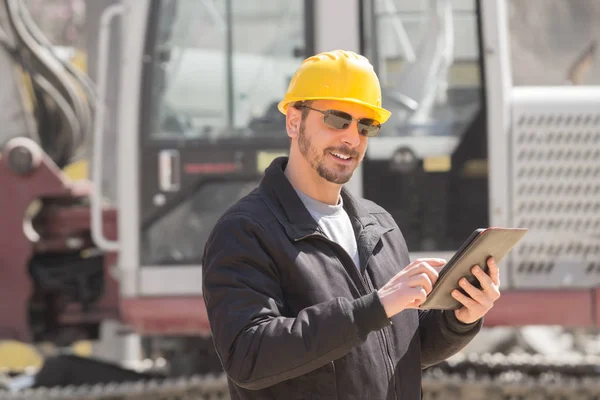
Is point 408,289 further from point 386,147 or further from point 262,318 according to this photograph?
point 386,147

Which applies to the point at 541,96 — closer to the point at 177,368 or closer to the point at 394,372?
the point at 177,368

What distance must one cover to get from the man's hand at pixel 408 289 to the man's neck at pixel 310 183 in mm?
334

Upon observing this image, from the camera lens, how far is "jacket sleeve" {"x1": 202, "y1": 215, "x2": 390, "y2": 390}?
2334 millimetres

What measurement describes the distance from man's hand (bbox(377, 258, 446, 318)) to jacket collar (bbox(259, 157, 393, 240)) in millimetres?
253

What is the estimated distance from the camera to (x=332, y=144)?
102 inches

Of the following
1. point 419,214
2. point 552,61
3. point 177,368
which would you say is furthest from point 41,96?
point 552,61

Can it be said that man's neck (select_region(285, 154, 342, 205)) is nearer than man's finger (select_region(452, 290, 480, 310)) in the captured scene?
No

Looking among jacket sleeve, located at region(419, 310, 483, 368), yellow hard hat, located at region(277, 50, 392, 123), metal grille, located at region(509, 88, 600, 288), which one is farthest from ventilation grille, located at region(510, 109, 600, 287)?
yellow hard hat, located at region(277, 50, 392, 123)

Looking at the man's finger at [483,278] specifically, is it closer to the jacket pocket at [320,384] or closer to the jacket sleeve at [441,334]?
the jacket sleeve at [441,334]

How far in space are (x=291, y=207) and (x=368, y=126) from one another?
0.28 m

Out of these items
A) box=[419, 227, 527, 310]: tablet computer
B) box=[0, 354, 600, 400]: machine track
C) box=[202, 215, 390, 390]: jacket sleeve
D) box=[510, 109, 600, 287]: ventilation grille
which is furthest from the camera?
box=[0, 354, 600, 400]: machine track

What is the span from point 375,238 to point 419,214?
2.99 m

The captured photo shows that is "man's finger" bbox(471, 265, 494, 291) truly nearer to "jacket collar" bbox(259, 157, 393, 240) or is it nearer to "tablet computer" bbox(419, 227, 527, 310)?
"tablet computer" bbox(419, 227, 527, 310)

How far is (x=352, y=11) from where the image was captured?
18.3 ft
